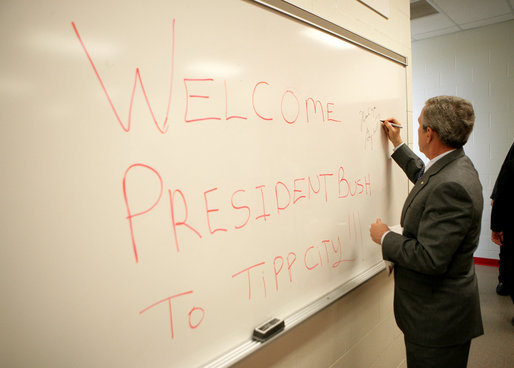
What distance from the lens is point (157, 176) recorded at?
757 mm

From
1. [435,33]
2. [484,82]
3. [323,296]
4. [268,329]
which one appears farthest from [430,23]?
[268,329]

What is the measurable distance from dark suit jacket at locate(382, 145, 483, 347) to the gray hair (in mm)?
57

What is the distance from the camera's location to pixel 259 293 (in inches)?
39.9

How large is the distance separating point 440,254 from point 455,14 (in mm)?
3591

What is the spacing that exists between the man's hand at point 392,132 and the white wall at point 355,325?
0.34 meters

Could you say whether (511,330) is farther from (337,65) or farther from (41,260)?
(41,260)

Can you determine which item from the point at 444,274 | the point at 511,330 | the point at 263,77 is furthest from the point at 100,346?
the point at 511,330

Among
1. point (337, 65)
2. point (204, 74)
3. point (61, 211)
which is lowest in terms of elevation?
point (61, 211)

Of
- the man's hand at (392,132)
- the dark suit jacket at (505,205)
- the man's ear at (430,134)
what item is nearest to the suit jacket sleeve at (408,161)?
the man's hand at (392,132)

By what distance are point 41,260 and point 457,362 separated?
147 cm

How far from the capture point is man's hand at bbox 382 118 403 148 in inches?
63.8

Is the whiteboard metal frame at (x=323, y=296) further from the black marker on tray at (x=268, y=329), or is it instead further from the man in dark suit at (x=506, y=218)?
the man in dark suit at (x=506, y=218)

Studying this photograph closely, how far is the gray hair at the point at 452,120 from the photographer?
4.09 ft

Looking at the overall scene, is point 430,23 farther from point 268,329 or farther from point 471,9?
point 268,329
